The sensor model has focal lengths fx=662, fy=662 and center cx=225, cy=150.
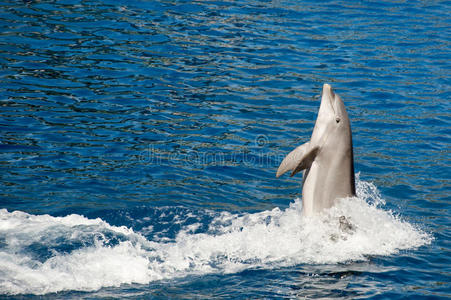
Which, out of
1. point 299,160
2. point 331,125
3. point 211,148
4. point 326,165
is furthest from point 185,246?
point 211,148

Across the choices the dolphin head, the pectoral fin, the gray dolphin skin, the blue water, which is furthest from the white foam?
the dolphin head

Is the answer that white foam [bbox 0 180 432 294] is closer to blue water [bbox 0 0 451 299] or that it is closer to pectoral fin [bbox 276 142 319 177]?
blue water [bbox 0 0 451 299]

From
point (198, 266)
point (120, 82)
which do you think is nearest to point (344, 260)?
point (198, 266)

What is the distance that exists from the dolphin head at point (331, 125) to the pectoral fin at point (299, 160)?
14 cm

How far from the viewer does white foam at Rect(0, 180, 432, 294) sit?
6.96m

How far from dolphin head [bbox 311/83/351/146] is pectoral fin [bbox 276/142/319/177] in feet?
0.47

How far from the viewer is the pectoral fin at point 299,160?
8430mm

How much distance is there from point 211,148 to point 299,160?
3046 mm

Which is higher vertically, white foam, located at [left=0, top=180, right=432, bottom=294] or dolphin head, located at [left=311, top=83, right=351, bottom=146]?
dolphin head, located at [left=311, top=83, right=351, bottom=146]

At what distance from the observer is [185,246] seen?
26.1 ft

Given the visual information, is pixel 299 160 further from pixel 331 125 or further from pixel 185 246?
pixel 185 246

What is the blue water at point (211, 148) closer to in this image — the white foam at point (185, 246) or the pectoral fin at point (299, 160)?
the white foam at point (185, 246)

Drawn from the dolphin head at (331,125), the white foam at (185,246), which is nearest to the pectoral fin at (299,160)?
the dolphin head at (331,125)

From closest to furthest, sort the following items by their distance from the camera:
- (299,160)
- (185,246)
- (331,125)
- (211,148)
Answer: (185,246)
(299,160)
(331,125)
(211,148)
